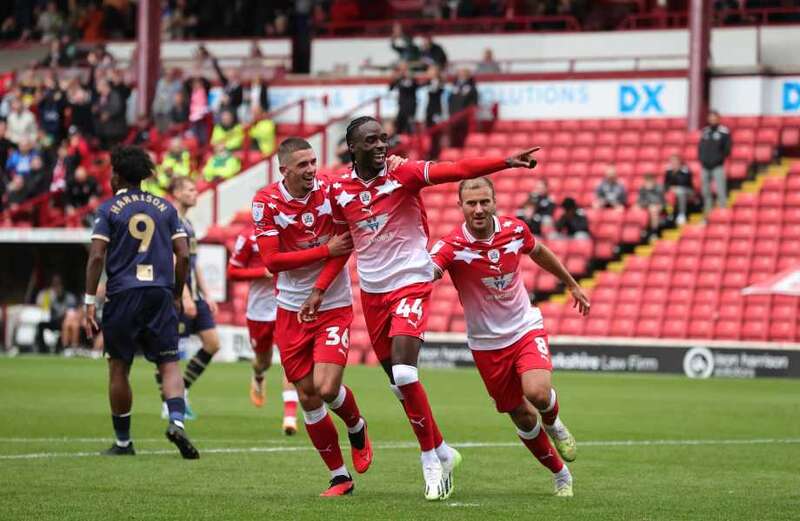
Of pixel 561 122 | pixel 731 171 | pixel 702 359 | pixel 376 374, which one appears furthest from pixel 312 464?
pixel 561 122

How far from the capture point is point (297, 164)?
1055cm

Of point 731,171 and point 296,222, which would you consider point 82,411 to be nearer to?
point 296,222

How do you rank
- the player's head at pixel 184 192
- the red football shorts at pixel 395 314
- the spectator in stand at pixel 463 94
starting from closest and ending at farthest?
the red football shorts at pixel 395 314, the player's head at pixel 184 192, the spectator in stand at pixel 463 94

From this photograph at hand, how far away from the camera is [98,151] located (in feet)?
117

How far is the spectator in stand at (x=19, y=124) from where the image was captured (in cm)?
3569

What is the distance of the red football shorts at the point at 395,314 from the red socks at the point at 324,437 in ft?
1.84

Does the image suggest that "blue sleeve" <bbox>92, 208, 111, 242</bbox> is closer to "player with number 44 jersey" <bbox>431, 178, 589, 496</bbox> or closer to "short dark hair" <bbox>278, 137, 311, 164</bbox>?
"short dark hair" <bbox>278, 137, 311, 164</bbox>

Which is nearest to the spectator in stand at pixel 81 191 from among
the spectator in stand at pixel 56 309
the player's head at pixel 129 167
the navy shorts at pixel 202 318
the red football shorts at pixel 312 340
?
the spectator in stand at pixel 56 309

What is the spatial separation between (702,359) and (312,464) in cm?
1421

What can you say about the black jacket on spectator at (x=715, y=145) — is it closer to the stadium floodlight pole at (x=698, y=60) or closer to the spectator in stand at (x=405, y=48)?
the stadium floodlight pole at (x=698, y=60)

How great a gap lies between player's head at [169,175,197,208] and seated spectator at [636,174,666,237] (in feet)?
47.6

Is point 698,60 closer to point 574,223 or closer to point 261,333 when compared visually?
point 574,223

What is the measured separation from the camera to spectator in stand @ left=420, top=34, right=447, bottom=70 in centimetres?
3381

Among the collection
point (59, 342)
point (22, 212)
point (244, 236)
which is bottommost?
point (59, 342)
